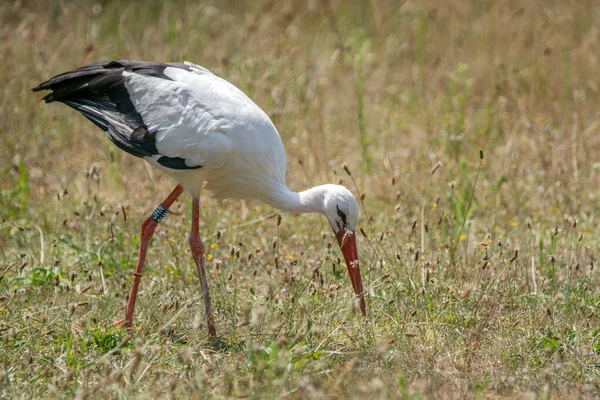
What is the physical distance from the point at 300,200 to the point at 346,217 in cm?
33

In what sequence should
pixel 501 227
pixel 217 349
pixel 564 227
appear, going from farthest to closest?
pixel 501 227, pixel 564 227, pixel 217 349

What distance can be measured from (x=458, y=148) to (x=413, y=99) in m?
1.61

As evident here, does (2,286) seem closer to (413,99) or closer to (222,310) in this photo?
(222,310)

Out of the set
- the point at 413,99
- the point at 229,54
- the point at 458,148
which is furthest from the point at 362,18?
the point at 458,148

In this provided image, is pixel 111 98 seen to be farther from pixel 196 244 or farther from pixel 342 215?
pixel 342 215

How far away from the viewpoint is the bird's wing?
4785 mm

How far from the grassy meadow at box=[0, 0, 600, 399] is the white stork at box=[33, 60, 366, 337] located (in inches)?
9.7

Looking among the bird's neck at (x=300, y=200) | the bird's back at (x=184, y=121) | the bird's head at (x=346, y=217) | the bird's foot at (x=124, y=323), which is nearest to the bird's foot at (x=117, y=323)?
the bird's foot at (x=124, y=323)

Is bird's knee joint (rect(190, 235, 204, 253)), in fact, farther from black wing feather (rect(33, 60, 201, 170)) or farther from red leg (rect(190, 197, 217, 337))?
black wing feather (rect(33, 60, 201, 170))

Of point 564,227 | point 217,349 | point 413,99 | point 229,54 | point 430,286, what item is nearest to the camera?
point 217,349

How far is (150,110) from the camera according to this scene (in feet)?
16.4

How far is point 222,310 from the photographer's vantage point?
4859mm

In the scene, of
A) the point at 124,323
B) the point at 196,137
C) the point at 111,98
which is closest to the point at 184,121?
the point at 196,137

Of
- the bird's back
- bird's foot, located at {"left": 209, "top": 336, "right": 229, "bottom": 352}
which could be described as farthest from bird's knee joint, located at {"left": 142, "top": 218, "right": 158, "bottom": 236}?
bird's foot, located at {"left": 209, "top": 336, "right": 229, "bottom": 352}
